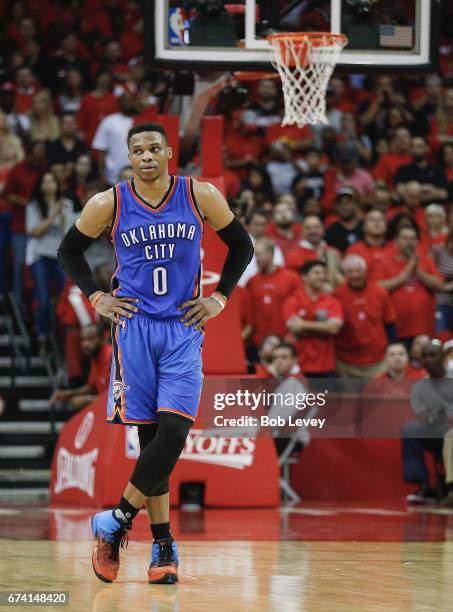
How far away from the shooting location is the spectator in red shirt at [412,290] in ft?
47.6

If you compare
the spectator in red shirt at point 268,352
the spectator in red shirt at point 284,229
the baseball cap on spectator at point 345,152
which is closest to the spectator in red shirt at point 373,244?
the spectator in red shirt at point 284,229

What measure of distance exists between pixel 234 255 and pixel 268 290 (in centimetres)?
690

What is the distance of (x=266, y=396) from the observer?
10281mm

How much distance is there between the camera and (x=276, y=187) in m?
17.2

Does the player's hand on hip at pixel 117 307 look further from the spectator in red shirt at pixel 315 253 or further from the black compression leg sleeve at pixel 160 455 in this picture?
the spectator in red shirt at pixel 315 253

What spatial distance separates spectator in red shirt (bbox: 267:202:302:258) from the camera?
15.0 meters

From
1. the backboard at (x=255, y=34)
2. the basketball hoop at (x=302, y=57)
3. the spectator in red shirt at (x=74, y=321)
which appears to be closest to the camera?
the backboard at (x=255, y=34)

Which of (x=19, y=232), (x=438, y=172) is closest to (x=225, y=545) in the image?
(x=19, y=232)

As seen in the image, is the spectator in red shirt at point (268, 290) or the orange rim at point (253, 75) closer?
the orange rim at point (253, 75)

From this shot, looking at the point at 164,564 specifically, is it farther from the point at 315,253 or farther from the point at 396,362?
the point at 315,253

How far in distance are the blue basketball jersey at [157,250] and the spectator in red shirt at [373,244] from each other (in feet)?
26.5

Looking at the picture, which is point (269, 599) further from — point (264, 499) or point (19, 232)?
point (19, 232)

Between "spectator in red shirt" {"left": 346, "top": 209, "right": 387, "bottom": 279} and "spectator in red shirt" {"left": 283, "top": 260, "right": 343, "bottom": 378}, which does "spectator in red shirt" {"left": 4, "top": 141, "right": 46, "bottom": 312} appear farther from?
"spectator in red shirt" {"left": 346, "top": 209, "right": 387, "bottom": 279}

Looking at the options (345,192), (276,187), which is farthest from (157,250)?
(276,187)
